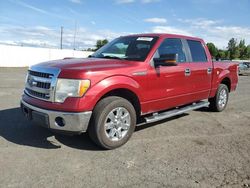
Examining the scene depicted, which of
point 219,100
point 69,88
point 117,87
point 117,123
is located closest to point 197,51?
point 219,100

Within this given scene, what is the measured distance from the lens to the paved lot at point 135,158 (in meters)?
3.55

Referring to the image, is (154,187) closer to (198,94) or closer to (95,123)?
(95,123)

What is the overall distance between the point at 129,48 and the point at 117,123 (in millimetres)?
1716

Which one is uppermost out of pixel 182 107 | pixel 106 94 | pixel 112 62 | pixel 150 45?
pixel 150 45

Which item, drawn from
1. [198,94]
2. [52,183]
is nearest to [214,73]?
[198,94]

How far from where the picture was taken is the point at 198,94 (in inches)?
262

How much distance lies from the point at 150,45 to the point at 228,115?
3.33 meters

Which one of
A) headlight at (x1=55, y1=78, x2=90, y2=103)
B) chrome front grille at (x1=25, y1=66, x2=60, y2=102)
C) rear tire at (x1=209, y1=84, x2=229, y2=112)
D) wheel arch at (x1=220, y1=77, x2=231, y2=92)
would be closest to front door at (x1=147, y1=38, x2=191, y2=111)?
headlight at (x1=55, y1=78, x2=90, y2=103)

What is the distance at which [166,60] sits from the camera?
512 centimetres

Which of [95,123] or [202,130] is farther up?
[95,123]

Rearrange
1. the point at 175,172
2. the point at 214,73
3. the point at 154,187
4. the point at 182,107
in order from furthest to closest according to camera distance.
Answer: the point at 214,73, the point at 182,107, the point at 175,172, the point at 154,187

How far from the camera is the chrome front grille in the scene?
4293 mm

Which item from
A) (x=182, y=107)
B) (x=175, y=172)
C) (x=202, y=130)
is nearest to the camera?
(x=175, y=172)

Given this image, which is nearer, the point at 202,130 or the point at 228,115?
the point at 202,130
